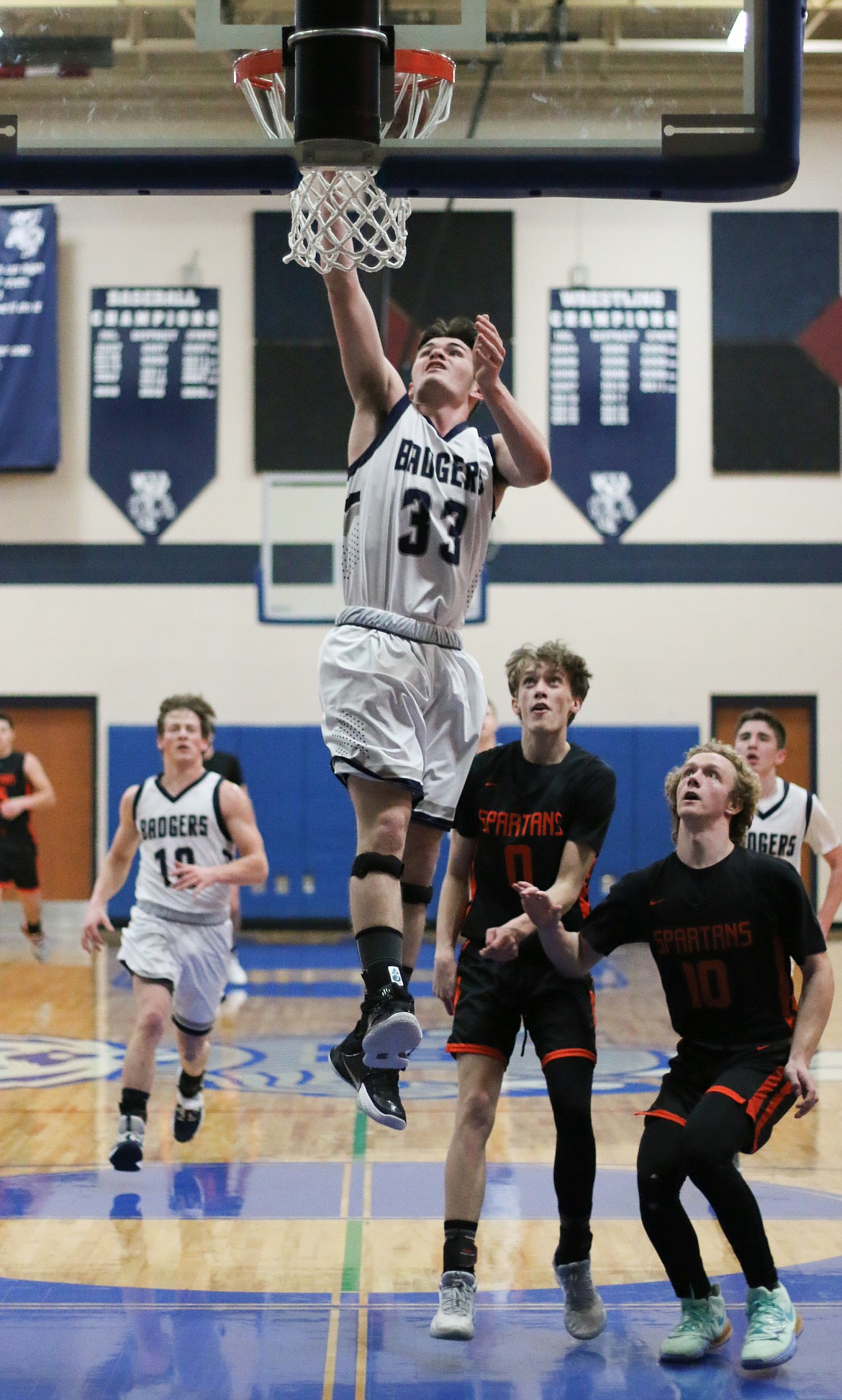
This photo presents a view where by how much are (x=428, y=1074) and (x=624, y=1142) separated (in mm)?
1790

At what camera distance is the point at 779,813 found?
25.3 feet

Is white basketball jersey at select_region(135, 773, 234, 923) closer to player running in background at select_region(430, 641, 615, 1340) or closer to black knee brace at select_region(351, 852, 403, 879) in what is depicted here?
player running in background at select_region(430, 641, 615, 1340)

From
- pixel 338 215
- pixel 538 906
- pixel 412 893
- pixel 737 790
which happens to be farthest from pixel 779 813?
pixel 338 215

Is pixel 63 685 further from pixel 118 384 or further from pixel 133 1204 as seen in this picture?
pixel 133 1204

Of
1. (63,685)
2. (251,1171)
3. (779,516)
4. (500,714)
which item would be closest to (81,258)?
(63,685)

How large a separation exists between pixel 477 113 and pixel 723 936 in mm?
2459

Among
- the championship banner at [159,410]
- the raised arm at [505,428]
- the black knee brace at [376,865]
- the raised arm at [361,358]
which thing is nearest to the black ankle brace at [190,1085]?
the black knee brace at [376,865]

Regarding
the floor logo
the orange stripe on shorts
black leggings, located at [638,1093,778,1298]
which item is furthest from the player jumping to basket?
the floor logo

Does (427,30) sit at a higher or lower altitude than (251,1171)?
higher

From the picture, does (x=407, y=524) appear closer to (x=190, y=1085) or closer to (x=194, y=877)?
(x=194, y=877)

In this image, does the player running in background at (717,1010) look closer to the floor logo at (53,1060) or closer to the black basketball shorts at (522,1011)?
the black basketball shorts at (522,1011)

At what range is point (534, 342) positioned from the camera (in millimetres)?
15312

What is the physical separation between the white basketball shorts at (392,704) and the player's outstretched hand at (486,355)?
714mm

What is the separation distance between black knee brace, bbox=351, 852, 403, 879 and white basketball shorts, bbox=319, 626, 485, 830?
0.20 meters
